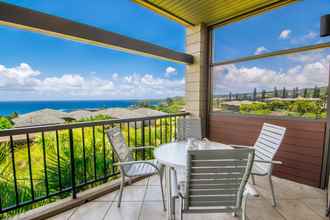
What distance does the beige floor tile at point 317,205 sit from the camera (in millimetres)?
1837

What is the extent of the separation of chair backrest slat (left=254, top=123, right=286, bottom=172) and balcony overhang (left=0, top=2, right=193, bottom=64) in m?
2.10

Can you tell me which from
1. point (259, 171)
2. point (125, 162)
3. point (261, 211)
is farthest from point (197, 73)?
point (261, 211)

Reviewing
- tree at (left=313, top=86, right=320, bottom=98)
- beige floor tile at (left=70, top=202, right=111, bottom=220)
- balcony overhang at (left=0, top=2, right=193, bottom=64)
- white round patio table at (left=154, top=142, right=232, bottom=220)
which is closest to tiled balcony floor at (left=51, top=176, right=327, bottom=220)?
beige floor tile at (left=70, top=202, right=111, bottom=220)

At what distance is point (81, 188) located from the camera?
91.0 inches

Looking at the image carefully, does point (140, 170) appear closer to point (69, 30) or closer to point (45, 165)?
point (45, 165)

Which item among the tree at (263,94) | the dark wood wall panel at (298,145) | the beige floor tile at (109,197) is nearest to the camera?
the beige floor tile at (109,197)

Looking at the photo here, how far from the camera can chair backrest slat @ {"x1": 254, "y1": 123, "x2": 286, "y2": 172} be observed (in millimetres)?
1971

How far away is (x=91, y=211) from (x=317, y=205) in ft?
8.93

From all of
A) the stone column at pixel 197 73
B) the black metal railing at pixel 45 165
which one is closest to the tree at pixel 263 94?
the stone column at pixel 197 73

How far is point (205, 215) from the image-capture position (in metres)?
1.77

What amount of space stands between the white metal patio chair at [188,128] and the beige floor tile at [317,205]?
5.20ft

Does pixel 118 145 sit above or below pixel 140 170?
above

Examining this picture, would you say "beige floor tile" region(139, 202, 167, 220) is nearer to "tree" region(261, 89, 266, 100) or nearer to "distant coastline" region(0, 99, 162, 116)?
"tree" region(261, 89, 266, 100)

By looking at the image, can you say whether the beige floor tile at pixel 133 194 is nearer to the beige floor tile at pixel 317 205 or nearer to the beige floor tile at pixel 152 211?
the beige floor tile at pixel 152 211
